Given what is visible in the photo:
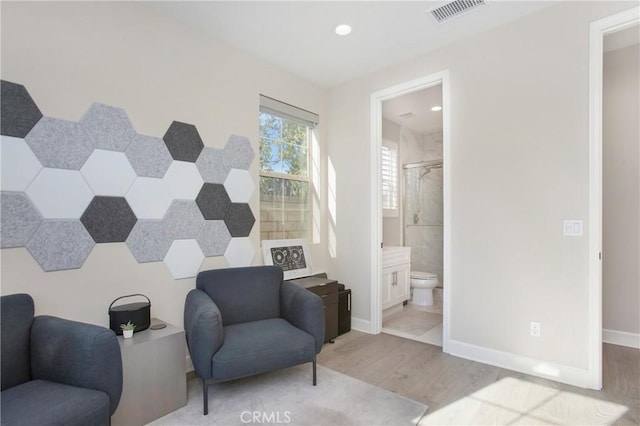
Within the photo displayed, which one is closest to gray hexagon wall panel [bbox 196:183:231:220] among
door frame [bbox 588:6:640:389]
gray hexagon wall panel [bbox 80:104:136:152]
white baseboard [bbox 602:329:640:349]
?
gray hexagon wall panel [bbox 80:104:136:152]

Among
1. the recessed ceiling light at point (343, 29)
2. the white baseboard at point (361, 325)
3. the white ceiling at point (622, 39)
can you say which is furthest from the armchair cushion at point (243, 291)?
the white ceiling at point (622, 39)

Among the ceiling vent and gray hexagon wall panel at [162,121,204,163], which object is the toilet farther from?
gray hexagon wall panel at [162,121,204,163]

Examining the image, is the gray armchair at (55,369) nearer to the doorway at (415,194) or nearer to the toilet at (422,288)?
the doorway at (415,194)

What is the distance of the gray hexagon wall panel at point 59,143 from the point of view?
179cm

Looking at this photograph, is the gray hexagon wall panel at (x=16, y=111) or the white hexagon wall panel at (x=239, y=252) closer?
the gray hexagon wall panel at (x=16, y=111)

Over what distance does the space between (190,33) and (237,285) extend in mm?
1957

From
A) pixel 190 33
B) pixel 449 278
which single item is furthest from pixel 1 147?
pixel 449 278

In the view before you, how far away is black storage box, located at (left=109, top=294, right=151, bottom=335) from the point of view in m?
1.88

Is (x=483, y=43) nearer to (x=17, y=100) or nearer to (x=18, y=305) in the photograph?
(x=17, y=100)

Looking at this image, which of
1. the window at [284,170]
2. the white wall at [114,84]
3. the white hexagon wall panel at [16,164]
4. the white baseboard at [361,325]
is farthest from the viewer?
the white baseboard at [361,325]

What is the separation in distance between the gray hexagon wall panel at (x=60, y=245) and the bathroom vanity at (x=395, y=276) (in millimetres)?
2761

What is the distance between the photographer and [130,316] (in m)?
1.90

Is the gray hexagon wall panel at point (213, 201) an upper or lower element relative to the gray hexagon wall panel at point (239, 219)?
upper

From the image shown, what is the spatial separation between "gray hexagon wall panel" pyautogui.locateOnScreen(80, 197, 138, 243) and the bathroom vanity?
8.37 ft
